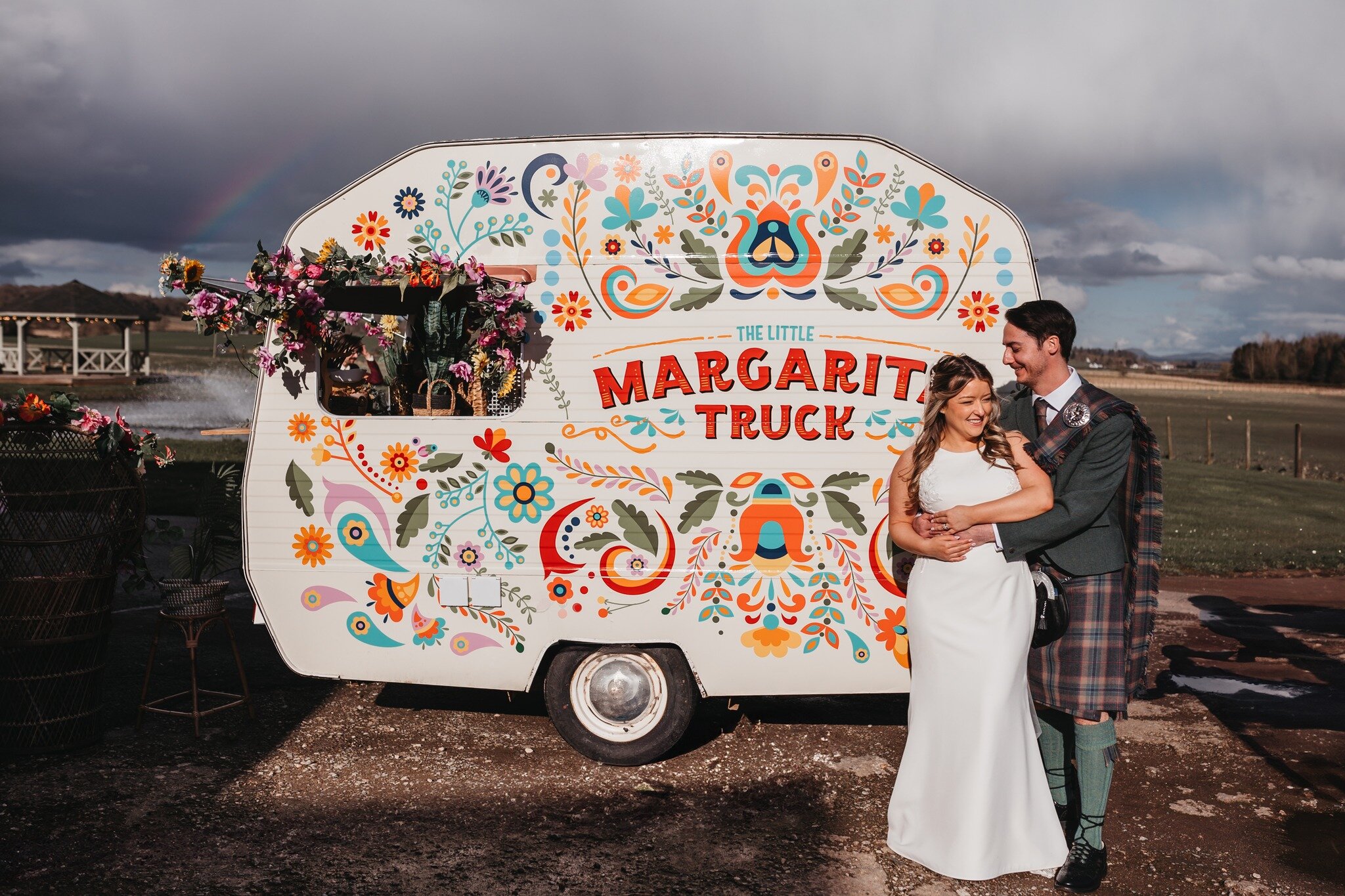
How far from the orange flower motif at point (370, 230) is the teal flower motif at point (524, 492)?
1333mm

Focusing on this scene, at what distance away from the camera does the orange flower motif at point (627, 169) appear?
4926 millimetres

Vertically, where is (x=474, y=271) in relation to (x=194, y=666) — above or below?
above

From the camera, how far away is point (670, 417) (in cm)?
494

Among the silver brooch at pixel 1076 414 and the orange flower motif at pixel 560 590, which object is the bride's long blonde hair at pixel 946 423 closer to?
Result: the silver brooch at pixel 1076 414

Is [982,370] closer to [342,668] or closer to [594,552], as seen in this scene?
[594,552]

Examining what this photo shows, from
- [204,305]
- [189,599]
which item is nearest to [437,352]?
[204,305]

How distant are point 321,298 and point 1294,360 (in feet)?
300

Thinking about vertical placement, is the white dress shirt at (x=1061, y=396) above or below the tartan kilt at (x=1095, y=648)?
above

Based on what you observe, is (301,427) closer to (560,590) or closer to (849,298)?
(560,590)

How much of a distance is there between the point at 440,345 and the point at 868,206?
231 cm

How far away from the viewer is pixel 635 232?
16.2 ft

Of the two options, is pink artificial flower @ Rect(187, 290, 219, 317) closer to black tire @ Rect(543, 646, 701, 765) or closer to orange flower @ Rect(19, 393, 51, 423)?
orange flower @ Rect(19, 393, 51, 423)

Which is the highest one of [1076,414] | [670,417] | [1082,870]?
[1076,414]

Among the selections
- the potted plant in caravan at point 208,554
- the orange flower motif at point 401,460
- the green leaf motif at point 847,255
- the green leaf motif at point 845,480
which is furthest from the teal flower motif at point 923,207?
the potted plant in caravan at point 208,554
